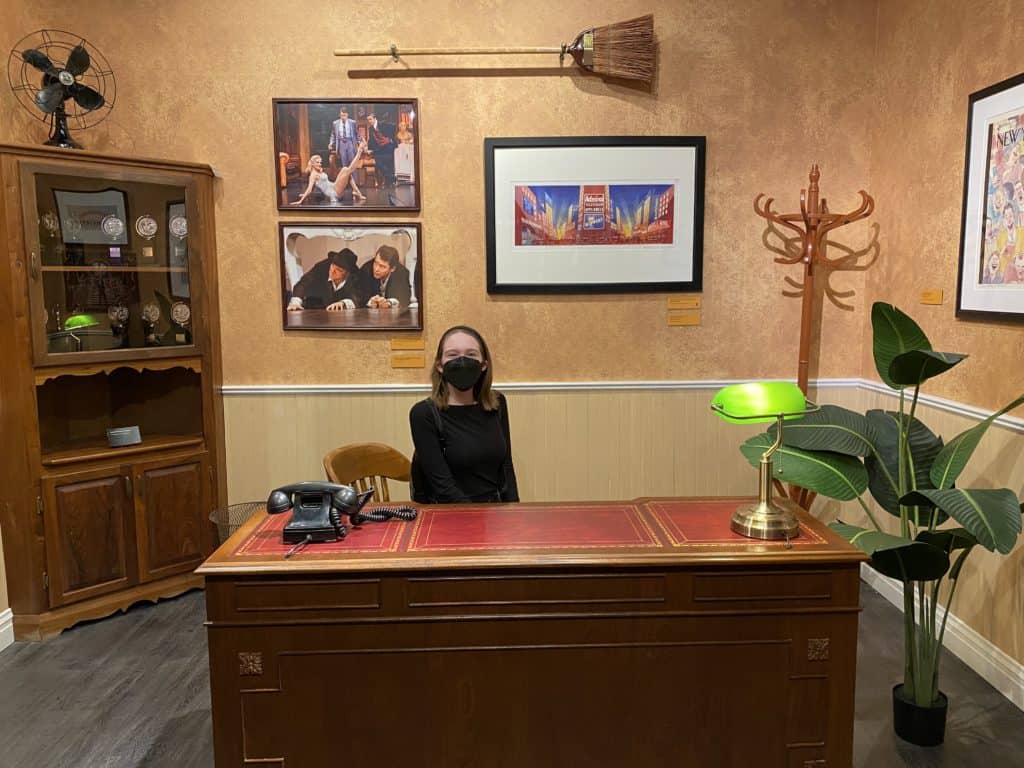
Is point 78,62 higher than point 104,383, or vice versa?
point 78,62

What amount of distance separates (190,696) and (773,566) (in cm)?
214

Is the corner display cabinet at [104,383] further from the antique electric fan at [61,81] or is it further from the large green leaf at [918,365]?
the large green leaf at [918,365]

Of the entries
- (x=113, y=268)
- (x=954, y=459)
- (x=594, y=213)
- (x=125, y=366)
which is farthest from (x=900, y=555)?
(x=113, y=268)

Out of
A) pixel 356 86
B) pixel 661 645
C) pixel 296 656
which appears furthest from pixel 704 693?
pixel 356 86

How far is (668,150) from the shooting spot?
3.61m

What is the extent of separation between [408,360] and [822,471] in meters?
2.10

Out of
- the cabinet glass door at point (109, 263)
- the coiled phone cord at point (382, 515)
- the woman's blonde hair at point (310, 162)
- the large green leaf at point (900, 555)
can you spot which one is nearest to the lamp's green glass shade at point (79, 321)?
the cabinet glass door at point (109, 263)

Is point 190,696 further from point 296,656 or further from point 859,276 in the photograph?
point 859,276

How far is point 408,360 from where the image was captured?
372cm

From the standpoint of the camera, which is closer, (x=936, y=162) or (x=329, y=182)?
(x=936, y=162)

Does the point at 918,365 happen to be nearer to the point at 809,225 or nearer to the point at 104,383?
the point at 809,225

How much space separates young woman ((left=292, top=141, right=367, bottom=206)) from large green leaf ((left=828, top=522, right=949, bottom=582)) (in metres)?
2.63

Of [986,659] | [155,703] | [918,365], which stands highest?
[918,365]

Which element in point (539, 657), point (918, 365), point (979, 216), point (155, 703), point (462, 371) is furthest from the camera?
point (979, 216)
